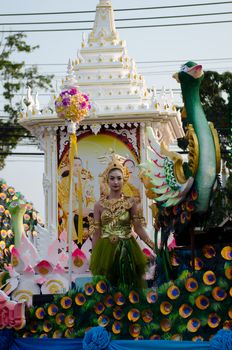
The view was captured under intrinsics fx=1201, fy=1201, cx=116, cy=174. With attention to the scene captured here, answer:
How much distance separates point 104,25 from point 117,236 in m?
9.88

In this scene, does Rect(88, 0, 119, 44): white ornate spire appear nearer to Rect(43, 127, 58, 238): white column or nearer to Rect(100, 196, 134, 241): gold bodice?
Rect(43, 127, 58, 238): white column

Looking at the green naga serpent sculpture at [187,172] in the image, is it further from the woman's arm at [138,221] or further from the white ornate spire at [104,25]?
the white ornate spire at [104,25]

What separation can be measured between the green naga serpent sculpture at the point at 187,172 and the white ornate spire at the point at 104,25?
9436mm

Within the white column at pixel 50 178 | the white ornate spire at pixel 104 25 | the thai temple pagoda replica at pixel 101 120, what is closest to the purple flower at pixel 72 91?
the thai temple pagoda replica at pixel 101 120

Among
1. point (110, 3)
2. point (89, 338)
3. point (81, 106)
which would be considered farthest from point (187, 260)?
point (110, 3)

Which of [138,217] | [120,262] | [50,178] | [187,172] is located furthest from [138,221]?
[50,178]

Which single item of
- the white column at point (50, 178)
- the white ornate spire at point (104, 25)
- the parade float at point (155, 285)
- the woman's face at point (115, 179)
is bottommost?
the parade float at point (155, 285)

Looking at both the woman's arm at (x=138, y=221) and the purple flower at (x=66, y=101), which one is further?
the purple flower at (x=66, y=101)

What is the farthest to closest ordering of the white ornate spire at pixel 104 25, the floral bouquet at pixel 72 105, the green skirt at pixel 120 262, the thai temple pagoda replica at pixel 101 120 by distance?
the white ornate spire at pixel 104 25 → the thai temple pagoda replica at pixel 101 120 → the floral bouquet at pixel 72 105 → the green skirt at pixel 120 262

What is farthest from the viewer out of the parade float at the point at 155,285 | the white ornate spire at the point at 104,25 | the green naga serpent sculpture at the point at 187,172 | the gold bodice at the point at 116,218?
the white ornate spire at the point at 104,25

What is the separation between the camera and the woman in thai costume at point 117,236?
12695 mm

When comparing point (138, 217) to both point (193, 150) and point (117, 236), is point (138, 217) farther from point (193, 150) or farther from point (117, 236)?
point (193, 150)

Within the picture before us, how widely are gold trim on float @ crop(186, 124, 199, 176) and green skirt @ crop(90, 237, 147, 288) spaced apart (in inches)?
60.6

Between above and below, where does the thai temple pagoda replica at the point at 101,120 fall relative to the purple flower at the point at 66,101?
above
